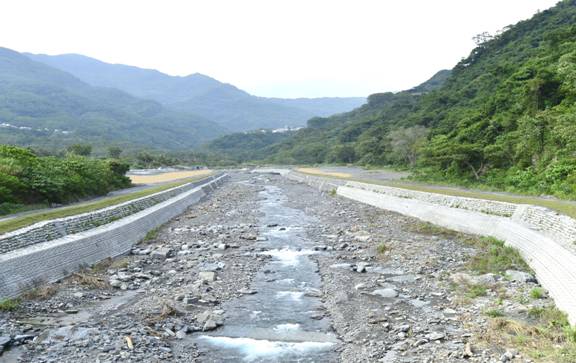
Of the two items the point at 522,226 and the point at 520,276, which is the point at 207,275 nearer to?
the point at 520,276

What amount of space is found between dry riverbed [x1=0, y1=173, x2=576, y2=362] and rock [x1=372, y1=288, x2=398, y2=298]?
0.07 meters

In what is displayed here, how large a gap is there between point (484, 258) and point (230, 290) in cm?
986

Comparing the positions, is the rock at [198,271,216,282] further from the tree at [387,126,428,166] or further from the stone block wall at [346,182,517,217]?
the tree at [387,126,428,166]

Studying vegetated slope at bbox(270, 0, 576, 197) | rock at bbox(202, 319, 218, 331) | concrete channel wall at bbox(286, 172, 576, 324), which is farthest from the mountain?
rock at bbox(202, 319, 218, 331)

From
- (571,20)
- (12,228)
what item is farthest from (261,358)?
(571,20)

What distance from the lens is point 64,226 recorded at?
60.0ft

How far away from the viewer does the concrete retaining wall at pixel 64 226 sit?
14.8 m

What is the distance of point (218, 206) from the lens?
3962cm

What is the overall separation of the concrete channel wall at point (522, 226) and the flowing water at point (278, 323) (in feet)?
20.0

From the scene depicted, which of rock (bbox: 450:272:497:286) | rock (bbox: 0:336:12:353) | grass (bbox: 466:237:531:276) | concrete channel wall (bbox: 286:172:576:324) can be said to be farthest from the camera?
grass (bbox: 466:237:531:276)

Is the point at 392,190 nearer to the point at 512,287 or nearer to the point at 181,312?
the point at 512,287

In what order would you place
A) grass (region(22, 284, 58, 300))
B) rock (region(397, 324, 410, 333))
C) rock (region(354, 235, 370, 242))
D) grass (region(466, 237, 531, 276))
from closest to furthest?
rock (region(397, 324, 410, 333)) < grass (region(22, 284, 58, 300)) < grass (region(466, 237, 531, 276)) < rock (region(354, 235, 370, 242))

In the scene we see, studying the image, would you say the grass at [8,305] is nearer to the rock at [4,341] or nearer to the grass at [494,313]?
the rock at [4,341]

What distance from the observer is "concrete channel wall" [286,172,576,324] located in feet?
38.3
